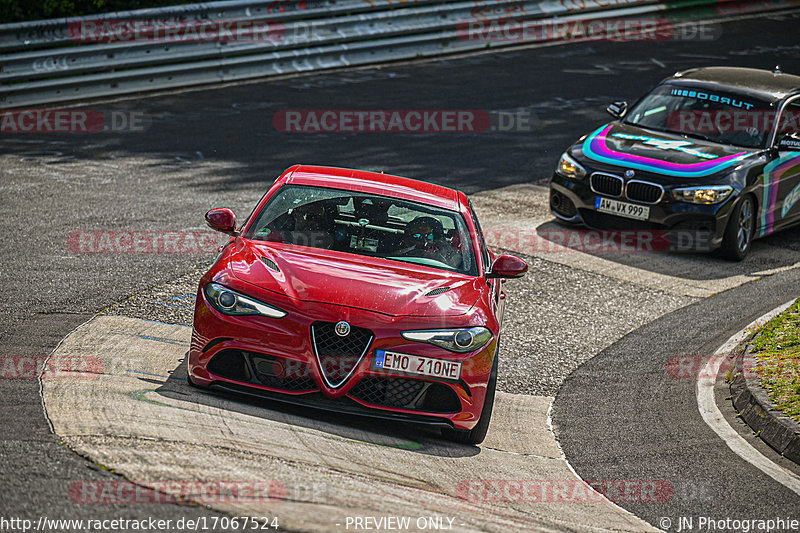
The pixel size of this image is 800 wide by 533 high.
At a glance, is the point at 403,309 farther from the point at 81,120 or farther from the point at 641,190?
the point at 81,120

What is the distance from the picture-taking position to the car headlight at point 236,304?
20.2 ft

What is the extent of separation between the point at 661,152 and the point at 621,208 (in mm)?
869

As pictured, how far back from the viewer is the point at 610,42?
957 inches

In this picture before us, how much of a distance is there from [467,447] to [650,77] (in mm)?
16060

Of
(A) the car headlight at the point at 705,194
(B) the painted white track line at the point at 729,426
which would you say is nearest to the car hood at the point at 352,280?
(B) the painted white track line at the point at 729,426

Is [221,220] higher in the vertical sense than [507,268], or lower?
higher

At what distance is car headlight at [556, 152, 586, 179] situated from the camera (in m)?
11.8

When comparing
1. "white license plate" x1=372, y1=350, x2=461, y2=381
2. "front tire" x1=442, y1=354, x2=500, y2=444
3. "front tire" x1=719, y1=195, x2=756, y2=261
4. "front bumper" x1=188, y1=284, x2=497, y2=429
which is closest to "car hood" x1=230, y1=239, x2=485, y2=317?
"front bumper" x1=188, y1=284, x2=497, y2=429

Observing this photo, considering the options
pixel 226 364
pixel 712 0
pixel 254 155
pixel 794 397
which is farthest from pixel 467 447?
pixel 712 0

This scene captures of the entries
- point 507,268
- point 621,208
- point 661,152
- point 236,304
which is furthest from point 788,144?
point 236,304

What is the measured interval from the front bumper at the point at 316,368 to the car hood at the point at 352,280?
4.0 inches

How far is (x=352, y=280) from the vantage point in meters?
6.46

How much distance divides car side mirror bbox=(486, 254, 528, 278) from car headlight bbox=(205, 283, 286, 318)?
1.73 metres

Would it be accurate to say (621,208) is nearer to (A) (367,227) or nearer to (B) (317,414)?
(A) (367,227)
